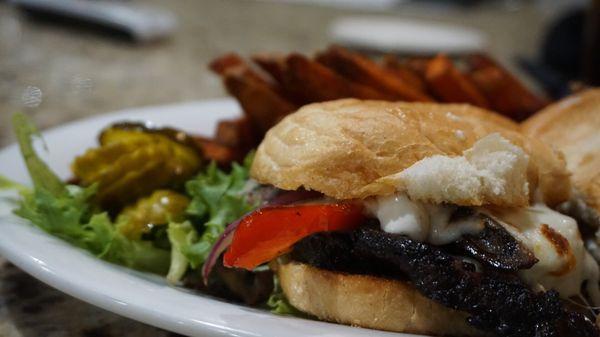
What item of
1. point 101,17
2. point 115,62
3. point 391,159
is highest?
point 391,159

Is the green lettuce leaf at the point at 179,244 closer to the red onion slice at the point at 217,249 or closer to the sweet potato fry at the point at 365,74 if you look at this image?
the red onion slice at the point at 217,249

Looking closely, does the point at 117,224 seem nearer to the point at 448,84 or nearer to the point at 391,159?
the point at 391,159

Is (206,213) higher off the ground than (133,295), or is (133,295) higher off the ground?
(133,295)

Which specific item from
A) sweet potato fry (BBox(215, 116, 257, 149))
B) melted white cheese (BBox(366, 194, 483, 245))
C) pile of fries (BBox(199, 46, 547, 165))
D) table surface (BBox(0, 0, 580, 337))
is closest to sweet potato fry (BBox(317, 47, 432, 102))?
pile of fries (BBox(199, 46, 547, 165))

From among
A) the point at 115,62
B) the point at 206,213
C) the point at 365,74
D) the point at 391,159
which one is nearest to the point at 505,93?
the point at 365,74

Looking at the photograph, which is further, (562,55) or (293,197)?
(562,55)

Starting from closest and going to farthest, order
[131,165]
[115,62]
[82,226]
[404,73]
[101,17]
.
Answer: [82,226] → [131,165] → [404,73] → [115,62] → [101,17]

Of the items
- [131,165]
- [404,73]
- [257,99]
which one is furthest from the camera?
[404,73]

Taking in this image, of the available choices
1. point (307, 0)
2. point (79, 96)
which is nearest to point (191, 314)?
point (79, 96)
